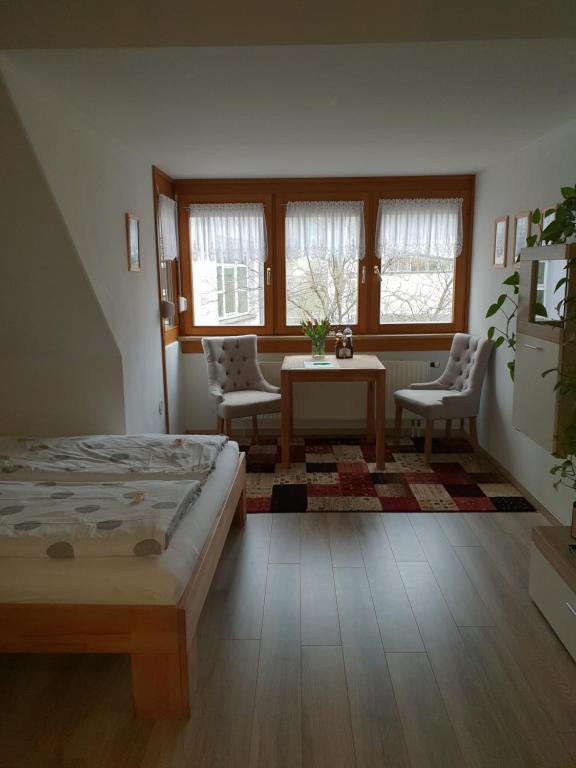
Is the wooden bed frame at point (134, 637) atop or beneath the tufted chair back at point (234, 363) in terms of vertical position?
beneath

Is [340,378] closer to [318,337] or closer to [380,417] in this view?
[380,417]

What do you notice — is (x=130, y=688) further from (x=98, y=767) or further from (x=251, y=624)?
(x=251, y=624)

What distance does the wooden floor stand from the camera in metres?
1.90

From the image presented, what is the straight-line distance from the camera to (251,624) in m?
2.57

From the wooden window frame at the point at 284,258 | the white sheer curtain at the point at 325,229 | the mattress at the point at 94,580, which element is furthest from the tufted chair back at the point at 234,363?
the mattress at the point at 94,580

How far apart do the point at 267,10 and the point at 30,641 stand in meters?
2.30

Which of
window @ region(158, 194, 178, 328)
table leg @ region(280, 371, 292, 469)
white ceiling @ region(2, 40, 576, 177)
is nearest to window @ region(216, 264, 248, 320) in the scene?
window @ region(158, 194, 178, 328)

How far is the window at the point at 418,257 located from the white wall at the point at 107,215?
2.08 meters

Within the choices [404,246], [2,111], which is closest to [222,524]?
[2,111]

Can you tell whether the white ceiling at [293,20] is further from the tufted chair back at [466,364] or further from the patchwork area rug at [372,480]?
the tufted chair back at [466,364]

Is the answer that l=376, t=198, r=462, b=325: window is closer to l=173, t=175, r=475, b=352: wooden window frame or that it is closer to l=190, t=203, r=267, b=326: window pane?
l=173, t=175, r=475, b=352: wooden window frame

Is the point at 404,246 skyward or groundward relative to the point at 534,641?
skyward

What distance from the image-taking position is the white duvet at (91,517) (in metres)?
2.06

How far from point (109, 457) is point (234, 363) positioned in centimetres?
230
